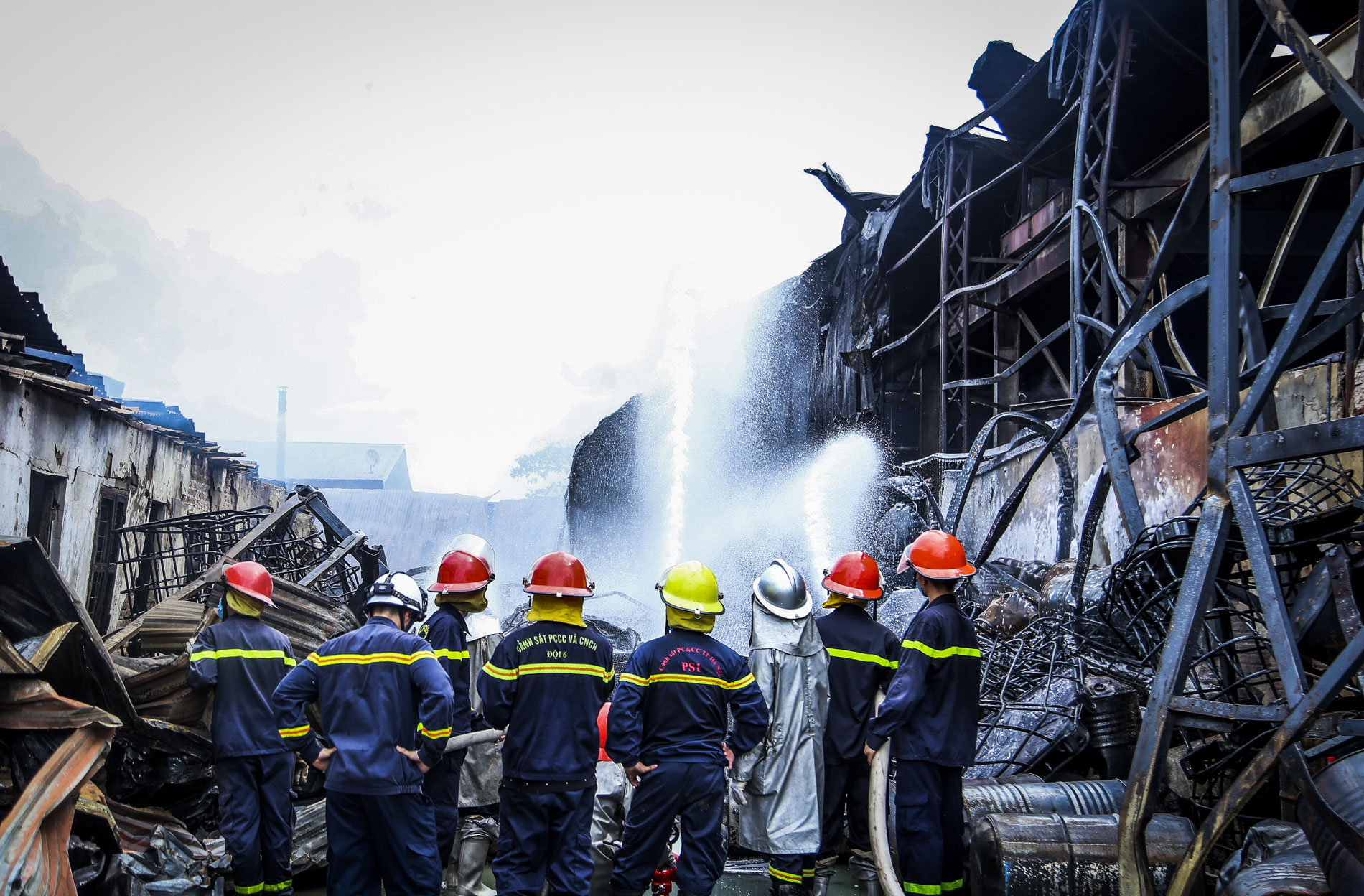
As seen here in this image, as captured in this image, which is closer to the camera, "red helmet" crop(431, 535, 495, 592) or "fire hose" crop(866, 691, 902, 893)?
A: "fire hose" crop(866, 691, 902, 893)

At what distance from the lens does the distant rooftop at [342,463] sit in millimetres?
49500

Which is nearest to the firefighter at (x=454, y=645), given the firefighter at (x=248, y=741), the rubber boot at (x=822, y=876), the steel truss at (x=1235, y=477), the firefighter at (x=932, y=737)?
the firefighter at (x=248, y=741)

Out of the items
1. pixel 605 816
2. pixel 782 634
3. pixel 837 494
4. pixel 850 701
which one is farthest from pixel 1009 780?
pixel 837 494

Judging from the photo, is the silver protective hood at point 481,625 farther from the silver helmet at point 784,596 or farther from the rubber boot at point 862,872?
the rubber boot at point 862,872

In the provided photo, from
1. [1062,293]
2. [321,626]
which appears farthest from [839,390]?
[321,626]

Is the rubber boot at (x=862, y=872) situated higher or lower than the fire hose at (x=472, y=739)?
Answer: lower

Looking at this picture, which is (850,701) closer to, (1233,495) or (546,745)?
(546,745)

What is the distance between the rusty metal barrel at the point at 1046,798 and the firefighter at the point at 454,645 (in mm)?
2543

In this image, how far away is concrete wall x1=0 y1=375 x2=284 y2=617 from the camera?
369 inches

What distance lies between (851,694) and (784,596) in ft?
2.14

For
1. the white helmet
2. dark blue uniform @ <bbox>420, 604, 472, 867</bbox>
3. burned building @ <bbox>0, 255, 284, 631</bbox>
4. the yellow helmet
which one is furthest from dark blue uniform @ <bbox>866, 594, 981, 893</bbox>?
burned building @ <bbox>0, 255, 284, 631</bbox>

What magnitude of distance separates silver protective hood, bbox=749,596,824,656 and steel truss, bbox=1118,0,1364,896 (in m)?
1.72

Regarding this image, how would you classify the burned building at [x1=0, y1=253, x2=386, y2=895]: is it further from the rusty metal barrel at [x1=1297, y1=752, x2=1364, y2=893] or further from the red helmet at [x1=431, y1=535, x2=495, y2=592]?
the rusty metal barrel at [x1=1297, y1=752, x2=1364, y2=893]

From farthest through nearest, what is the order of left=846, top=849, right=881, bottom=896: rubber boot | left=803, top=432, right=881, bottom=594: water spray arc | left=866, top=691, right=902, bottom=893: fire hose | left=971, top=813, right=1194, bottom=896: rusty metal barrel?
left=803, top=432, right=881, bottom=594: water spray arc → left=846, top=849, right=881, bottom=896: rubber boot → left=866, top=691, right=902, bottom=893: fire hose → left=971, top=813, right=1194, bottom=896: rusty metal barrel
